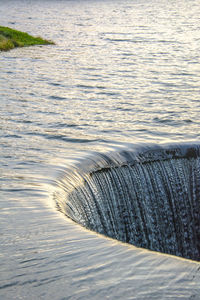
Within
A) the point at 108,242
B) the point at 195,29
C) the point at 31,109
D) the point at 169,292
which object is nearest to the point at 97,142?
the point at 31,109

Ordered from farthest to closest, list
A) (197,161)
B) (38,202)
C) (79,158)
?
(197,161)
(79,158)
(38,202)

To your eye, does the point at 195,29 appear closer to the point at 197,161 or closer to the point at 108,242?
the point at 197,161

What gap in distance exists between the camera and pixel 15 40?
3378 cm

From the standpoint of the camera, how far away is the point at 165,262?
7488 millimetres

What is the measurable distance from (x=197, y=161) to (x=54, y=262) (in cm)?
707

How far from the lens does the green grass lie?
31.8m

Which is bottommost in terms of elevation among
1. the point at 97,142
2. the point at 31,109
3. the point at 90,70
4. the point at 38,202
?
the point at 38,202

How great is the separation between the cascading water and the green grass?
20.4 meters

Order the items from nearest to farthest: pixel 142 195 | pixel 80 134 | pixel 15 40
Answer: pixel 142 195 → pixel 80 134 → pixel 15 40

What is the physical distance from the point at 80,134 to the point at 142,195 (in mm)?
3473

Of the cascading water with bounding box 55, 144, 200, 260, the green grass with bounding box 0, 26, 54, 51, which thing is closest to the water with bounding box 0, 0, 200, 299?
the cascading water with bounding box 55, 144, 200, 260

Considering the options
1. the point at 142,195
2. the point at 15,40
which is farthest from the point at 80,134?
the point at 15,40

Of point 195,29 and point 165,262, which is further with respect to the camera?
point 195,29

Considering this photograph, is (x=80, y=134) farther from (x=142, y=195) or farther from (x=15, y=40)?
(x=15, y=40)
